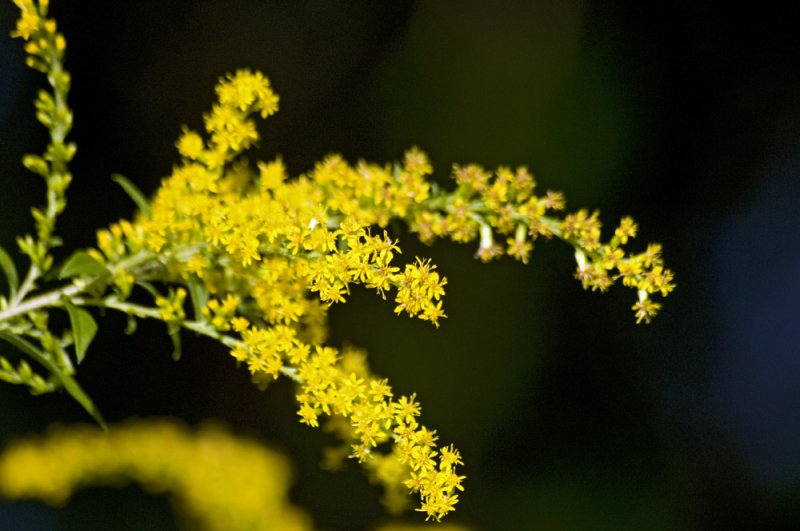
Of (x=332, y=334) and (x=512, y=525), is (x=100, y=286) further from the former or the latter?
(x=512, y=525)

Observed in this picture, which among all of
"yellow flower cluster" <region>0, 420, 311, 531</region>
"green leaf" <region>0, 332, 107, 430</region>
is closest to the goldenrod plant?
"green leaf" <region>0, 332, 107, 430</region>

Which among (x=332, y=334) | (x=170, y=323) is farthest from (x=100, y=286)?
(x=332, y=334)

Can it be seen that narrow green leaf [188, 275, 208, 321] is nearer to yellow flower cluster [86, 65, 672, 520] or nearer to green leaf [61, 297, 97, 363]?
yellow flower cluster [86, 65, 672, 520]

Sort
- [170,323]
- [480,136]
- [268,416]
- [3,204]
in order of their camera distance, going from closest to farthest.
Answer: [170,323] → [3,204] → [268,416] → [480,136]

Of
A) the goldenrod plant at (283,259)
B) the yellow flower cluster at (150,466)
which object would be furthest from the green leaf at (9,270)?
the yellow flower cluster at (150,466)

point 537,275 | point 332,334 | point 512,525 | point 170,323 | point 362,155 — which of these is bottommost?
point 170,323

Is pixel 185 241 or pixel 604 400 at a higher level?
pixel 604 400

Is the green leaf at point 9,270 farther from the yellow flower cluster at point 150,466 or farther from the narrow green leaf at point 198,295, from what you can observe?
the yellow flower cluster at point 150,466
